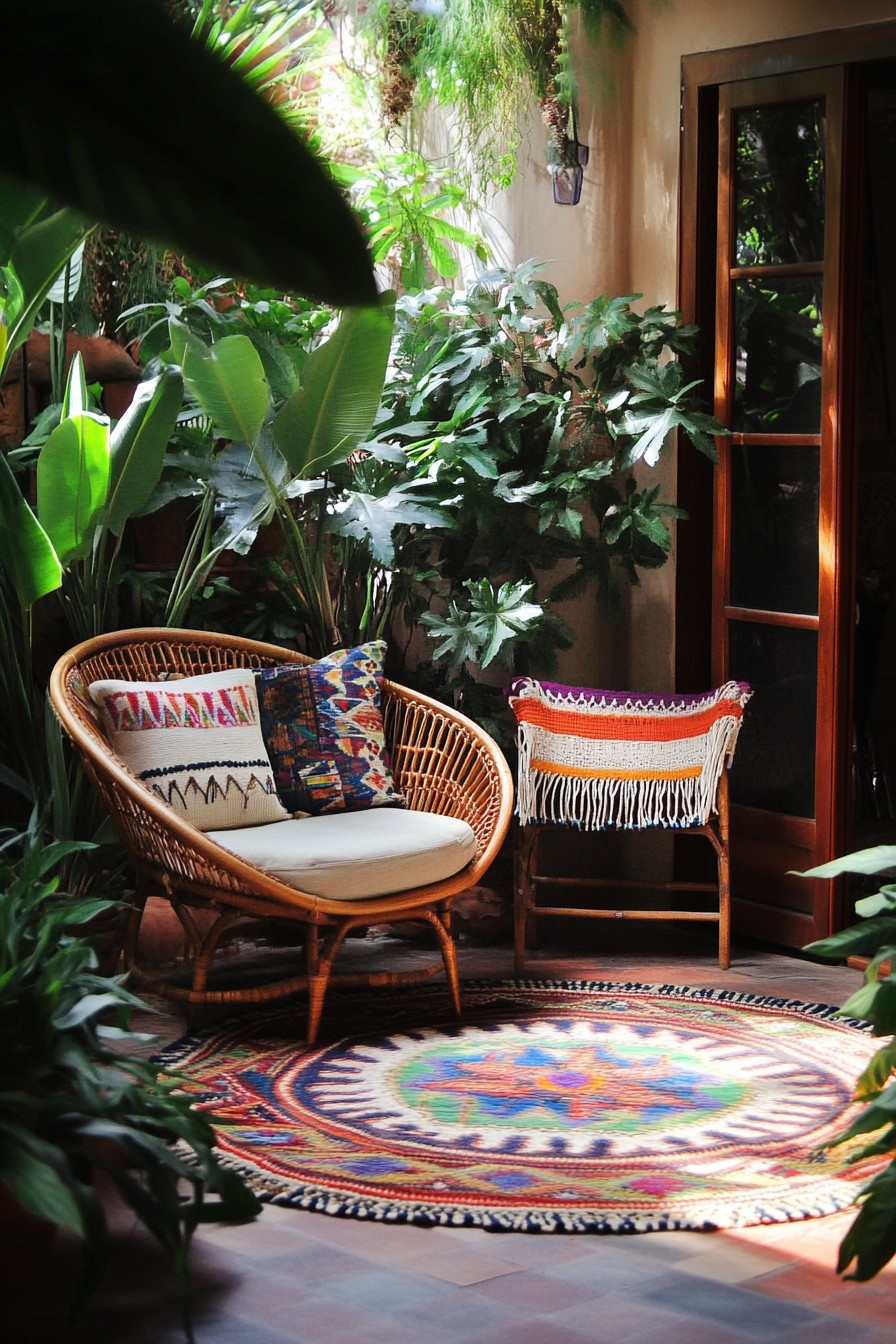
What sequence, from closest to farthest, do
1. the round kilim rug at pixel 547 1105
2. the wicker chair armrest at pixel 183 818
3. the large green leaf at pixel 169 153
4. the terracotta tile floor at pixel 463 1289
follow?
the large green leaf at pixel 169 153 → the terracotta tile floor at pixel 463 1289 → the round kilim rug at pixel 547 1105 → the wicker chair armrest at pixel 183 818

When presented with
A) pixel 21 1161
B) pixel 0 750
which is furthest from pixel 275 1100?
pixel 0 750

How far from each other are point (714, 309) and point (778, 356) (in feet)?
0.91

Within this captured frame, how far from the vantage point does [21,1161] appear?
66.9 inches

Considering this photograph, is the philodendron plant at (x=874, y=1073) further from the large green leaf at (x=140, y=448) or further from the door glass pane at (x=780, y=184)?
the door glass pane at (x=780, y=184)

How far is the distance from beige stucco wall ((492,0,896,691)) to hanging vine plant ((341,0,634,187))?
8 cm

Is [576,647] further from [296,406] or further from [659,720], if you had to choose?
[296,406]

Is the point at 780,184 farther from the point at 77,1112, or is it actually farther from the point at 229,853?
the point at 77,1112

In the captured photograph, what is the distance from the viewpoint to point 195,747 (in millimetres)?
3283

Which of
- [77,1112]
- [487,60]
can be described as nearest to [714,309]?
[487,60]

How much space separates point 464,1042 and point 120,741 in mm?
971

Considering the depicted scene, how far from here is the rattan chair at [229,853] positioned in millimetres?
3006

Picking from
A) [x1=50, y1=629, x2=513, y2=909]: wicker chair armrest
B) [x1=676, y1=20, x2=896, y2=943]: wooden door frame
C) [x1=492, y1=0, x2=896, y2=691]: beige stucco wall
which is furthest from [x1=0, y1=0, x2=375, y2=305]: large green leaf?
[x1=492, y1=0, x2=896, y2=691]: beige stucco wall

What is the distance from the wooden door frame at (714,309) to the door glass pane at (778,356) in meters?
0.10

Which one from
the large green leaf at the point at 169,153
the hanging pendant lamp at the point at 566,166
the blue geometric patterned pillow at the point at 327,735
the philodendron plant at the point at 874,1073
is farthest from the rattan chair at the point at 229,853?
the large green leaf at the point at 169,153
